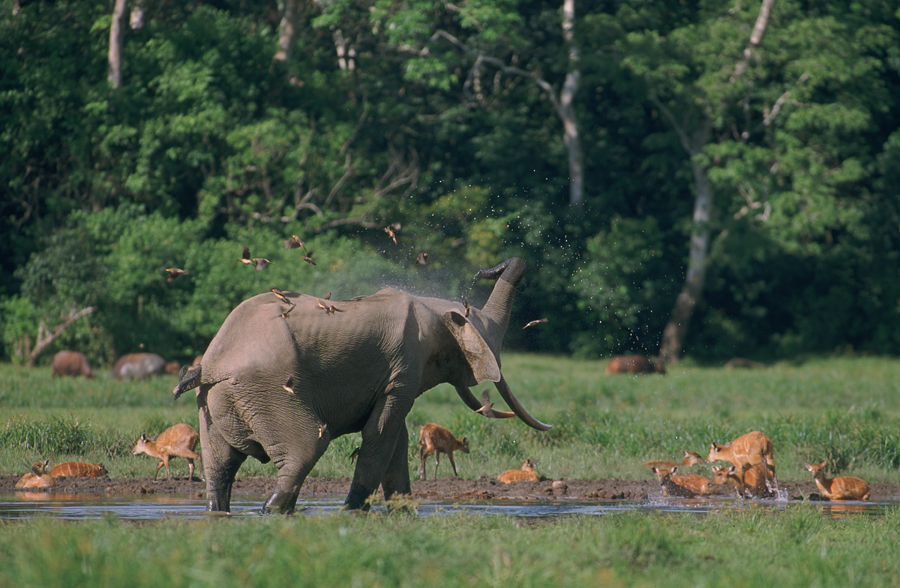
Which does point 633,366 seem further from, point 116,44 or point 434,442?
point 434,442

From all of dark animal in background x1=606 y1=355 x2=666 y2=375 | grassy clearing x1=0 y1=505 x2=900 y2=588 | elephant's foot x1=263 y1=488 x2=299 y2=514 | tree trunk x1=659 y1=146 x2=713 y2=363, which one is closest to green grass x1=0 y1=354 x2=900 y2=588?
grassy clearing x1=0 y1=505 x2=900 y2=588

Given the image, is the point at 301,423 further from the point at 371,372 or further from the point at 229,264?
the point at 229,264

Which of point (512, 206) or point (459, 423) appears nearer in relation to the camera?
point (459, 423)

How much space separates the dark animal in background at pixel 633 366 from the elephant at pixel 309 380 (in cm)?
2170

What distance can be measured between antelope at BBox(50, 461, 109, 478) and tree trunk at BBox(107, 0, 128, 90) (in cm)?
1968

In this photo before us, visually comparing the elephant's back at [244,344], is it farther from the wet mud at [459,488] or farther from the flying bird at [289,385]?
the wet mud at [459,488]

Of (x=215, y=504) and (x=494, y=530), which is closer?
(x=494, y=530)

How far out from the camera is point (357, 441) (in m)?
14.0

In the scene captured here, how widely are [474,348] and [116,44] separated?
75.9 ft

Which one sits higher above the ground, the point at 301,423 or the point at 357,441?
the point at 301,423

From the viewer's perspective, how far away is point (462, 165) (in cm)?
3684

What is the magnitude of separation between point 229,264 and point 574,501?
1860cm

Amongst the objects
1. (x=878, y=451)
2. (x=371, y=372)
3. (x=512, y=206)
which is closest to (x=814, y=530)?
(x=371, y=372)

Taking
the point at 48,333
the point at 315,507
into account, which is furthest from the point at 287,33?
the point at 315,507
